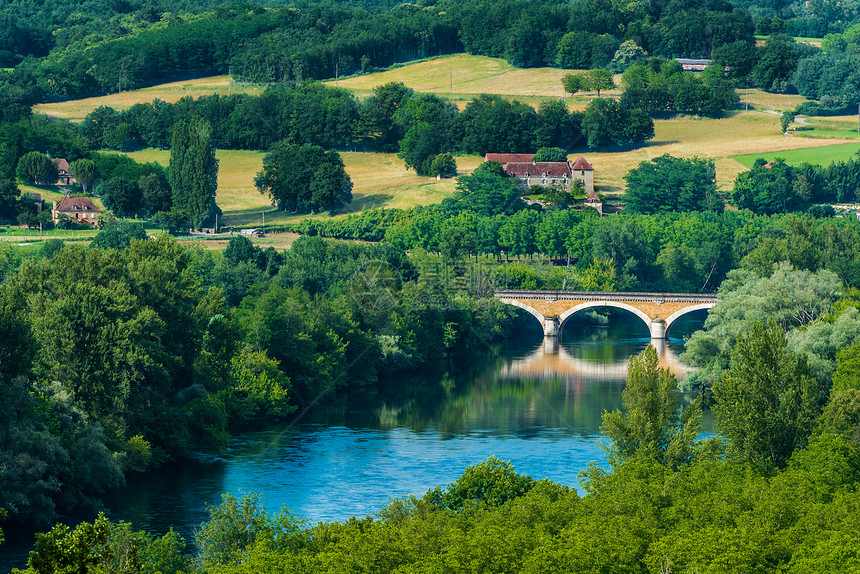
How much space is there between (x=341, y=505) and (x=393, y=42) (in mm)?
131191

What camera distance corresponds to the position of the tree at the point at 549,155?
137 metres

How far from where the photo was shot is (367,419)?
7212 centimetres

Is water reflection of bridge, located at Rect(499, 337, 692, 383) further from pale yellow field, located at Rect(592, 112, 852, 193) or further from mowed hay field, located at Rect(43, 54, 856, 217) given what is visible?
pale yellow field, located at Rect(592, 112, 852, 193)

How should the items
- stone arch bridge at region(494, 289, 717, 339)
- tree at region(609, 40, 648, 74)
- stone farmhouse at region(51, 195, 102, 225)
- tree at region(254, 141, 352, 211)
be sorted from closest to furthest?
stone arch bridge at region(494, 289, 717, 339) → stone farmhouse at region(51, 195, 102, 225) → tree at region(254, 141, 352, 211) → tree at region(609, 40, 648, 74)

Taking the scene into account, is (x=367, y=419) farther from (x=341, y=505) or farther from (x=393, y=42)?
(x=393, y=42)

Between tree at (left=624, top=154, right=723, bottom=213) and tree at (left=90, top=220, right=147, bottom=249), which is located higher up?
tree at (left=90, top=220, right=147, bottom=249)

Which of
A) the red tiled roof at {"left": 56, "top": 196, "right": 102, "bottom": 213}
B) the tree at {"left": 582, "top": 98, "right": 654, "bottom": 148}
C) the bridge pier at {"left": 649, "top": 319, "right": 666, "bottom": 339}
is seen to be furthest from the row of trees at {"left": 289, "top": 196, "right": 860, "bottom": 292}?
the tree at {"left": 582, "top": 98, "right": 654, "bottom": 148}

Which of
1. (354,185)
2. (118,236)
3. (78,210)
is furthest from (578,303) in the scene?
(78,210)

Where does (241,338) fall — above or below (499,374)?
above

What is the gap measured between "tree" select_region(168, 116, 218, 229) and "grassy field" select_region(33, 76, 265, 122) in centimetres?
4076

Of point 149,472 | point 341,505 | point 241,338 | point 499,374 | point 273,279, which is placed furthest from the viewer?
point 273,279

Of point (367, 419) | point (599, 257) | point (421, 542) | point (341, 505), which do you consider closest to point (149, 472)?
point (341, 505)

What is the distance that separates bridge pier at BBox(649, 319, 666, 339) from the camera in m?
98.2

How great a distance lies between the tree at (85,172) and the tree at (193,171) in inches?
386
